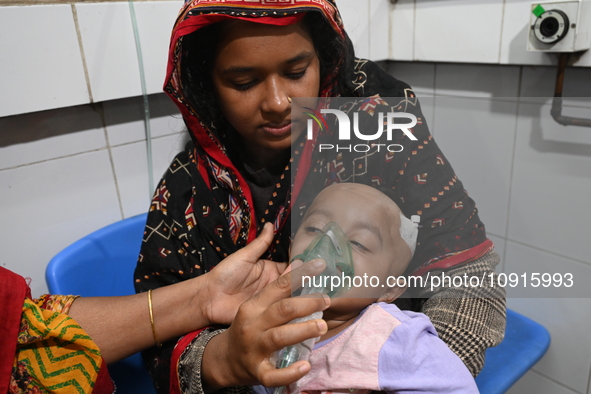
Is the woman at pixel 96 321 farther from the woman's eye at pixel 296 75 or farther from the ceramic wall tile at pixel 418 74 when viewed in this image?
the ceramic wall tile at pixel 418 74

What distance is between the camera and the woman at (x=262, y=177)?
71 cm

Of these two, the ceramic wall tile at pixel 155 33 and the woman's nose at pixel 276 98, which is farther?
the ceramic wall tile at pixel 155 33

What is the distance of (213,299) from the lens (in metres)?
0.83

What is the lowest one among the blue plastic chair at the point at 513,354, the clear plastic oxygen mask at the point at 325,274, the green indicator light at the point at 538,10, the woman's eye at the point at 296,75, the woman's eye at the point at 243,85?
the blue plastic chair at the point at 513,354

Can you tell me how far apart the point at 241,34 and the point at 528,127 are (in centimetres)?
83

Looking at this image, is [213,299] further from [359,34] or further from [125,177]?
[359,34]

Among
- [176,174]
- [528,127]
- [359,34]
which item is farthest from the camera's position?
[359,34]

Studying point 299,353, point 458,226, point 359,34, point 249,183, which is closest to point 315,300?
point 299,353

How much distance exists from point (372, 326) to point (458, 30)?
106cm

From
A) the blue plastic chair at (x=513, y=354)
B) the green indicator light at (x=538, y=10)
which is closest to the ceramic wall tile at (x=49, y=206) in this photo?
the blue plastic chair at (x=513, y=354)

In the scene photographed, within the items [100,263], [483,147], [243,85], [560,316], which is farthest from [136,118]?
[560,316]

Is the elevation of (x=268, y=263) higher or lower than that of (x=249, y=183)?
lower

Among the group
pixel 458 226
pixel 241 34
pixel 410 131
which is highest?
pixel 241 34

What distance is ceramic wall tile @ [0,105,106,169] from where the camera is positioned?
103cm
